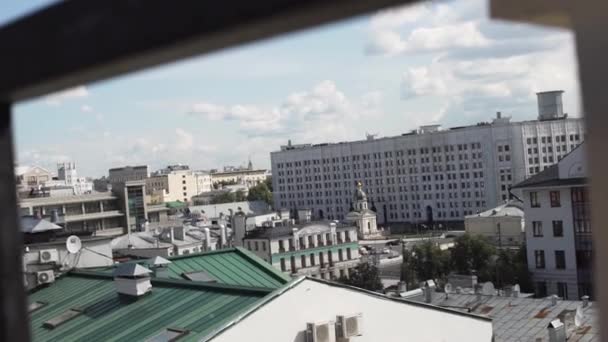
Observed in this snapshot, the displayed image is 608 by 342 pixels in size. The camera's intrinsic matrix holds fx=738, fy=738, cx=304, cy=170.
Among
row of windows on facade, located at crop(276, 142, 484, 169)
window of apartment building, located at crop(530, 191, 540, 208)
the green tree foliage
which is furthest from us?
row of windows on facade, located at crop(276, 142, 484, 169)

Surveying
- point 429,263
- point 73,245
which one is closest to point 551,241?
point 429,263

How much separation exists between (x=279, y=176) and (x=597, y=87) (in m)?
73.2

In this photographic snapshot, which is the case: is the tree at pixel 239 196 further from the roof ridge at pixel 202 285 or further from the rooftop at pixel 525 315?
the roof ridge at pixel 202 285

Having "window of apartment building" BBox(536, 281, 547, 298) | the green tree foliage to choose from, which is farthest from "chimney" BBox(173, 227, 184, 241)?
"window of apartment building" BBox(536, 281, 547, 298)

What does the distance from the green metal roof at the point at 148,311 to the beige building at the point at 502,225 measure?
30135 millimetres

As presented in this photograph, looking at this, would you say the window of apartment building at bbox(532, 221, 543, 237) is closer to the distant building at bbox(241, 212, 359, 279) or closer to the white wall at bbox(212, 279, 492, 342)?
the distant building at bbox(241, 212, 359, 279)

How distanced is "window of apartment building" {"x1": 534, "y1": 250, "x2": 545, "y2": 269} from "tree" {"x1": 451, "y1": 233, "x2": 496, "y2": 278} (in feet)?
9.83

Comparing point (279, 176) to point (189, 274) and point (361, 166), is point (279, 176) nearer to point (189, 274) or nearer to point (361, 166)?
point (361, 166)

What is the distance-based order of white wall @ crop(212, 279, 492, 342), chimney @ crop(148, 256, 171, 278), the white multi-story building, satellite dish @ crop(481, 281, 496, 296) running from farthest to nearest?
the white multi-story building → satellite dish @ crop(481, 281, 496, 296) → chimney @ crop(148, 256, 171, 278) → white wall @ crop(212, 279, 492, 342)

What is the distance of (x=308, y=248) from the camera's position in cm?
3519

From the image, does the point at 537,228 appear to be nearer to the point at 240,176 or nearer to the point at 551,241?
the point at 551,241

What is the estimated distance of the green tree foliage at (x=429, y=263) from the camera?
3050 centimetres

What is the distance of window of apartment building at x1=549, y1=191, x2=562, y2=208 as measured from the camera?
83.0ft

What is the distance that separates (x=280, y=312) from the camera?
7062 mm
